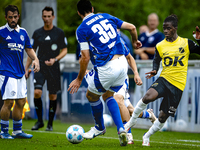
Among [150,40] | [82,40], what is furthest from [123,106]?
[150,40]

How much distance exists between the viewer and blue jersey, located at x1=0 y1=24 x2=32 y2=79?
6898 millimetres

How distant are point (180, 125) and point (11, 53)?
4548 mm

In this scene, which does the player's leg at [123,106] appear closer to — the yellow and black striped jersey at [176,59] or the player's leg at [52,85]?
the yellow and black striped jersey at [176,59]

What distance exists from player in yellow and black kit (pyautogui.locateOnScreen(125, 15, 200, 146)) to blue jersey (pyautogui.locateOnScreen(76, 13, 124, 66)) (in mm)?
1124

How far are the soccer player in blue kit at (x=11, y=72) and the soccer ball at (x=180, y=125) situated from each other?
396 cm

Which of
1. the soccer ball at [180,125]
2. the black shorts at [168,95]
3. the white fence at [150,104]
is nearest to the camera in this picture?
the black shorts at [168,95]

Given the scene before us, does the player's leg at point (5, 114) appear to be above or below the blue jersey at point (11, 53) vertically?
below

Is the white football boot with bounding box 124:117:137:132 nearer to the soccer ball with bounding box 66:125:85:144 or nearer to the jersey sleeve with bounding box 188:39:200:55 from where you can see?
the soccer ball with bounding box 66:125:85:144

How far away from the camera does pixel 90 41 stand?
19.7ft

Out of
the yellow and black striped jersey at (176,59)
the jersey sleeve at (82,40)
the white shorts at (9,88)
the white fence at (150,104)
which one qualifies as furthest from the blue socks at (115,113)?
the white fence at (150,104)

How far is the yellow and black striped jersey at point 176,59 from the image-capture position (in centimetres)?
691

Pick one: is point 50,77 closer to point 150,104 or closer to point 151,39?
point 150,104

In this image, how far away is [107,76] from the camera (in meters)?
5.91

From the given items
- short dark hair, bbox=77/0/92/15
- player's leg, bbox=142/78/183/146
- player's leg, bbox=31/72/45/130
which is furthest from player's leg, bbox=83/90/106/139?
player's leg, bbox=31/72/45/130
